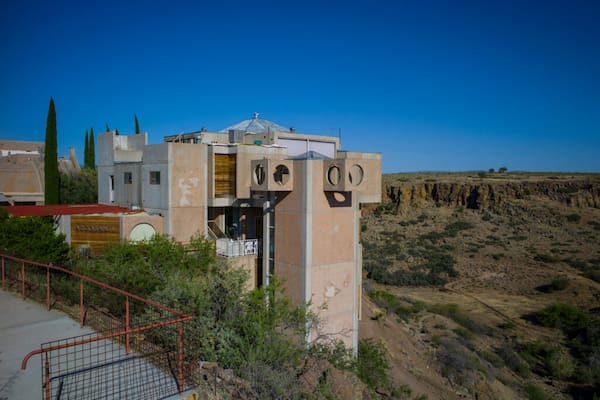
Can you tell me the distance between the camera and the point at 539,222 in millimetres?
53031

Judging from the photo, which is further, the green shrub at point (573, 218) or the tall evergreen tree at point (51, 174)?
the green shrub at point (573, 218)

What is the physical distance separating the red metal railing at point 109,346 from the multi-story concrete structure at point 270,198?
5.35 m

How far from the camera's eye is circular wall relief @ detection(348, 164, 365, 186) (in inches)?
621

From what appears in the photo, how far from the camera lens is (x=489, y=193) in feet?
203

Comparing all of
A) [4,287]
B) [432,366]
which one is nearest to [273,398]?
[4,287]

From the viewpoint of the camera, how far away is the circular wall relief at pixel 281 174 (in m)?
16.2

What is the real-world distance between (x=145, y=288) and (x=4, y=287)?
4.90 m

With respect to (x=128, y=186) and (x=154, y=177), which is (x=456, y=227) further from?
(x=154, y=177)

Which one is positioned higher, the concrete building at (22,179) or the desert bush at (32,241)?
the concrete building at (22,179)

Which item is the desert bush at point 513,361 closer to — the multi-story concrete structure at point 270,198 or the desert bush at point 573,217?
the multi-story concrete structure at point 270,198

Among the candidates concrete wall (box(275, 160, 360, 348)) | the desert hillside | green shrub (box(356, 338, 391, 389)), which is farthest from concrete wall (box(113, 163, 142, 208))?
the desert hillside

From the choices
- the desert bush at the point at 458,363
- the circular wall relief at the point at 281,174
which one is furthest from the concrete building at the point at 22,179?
the desert bush at the point at 458,363

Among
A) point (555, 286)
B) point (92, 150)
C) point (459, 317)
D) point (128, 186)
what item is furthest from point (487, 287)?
point (92, 150)

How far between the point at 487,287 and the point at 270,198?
27104 mm
